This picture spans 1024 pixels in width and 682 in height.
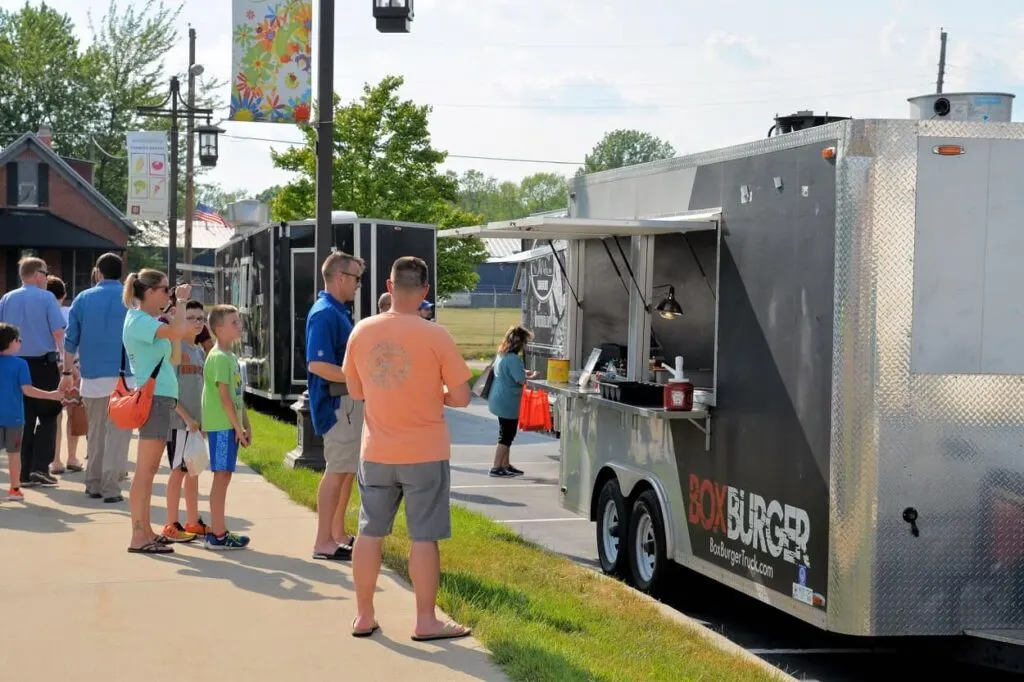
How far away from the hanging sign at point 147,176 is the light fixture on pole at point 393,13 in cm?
1725

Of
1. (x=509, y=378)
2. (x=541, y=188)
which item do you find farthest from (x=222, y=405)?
(x=541, y=188)

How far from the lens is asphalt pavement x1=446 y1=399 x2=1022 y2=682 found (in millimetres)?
7445

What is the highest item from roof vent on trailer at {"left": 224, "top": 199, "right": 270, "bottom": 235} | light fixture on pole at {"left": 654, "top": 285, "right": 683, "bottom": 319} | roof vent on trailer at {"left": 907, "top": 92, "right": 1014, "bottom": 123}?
roof vent on trailer at {"left": 224, "top": 199, "right": 270, "bottom": 235}

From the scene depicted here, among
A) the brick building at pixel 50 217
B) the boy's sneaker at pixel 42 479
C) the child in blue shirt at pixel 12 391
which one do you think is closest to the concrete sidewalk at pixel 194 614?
the child in blue shirt at pixel 12 391

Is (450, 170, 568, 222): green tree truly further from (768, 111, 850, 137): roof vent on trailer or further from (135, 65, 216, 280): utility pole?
(768, 111, 850, 137): roof vent on trailer

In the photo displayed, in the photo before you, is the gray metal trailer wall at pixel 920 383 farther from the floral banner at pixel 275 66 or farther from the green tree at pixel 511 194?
the green tree at pixel 511 194

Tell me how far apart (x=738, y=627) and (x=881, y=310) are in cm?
292

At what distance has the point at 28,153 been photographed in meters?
43.7

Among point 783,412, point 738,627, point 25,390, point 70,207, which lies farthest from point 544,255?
point 70,207

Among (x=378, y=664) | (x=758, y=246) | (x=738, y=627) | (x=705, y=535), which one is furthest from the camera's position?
(x=738, y=627)

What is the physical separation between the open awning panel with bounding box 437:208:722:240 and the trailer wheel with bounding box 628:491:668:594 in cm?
171

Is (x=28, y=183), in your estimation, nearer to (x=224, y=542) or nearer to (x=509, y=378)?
(x=509, y=378)

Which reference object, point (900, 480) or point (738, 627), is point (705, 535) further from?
point (900, 480)

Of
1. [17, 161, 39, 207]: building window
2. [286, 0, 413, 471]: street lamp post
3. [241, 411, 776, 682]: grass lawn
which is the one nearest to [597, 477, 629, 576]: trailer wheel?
[241, 411, 776, 682]: grass lawn
